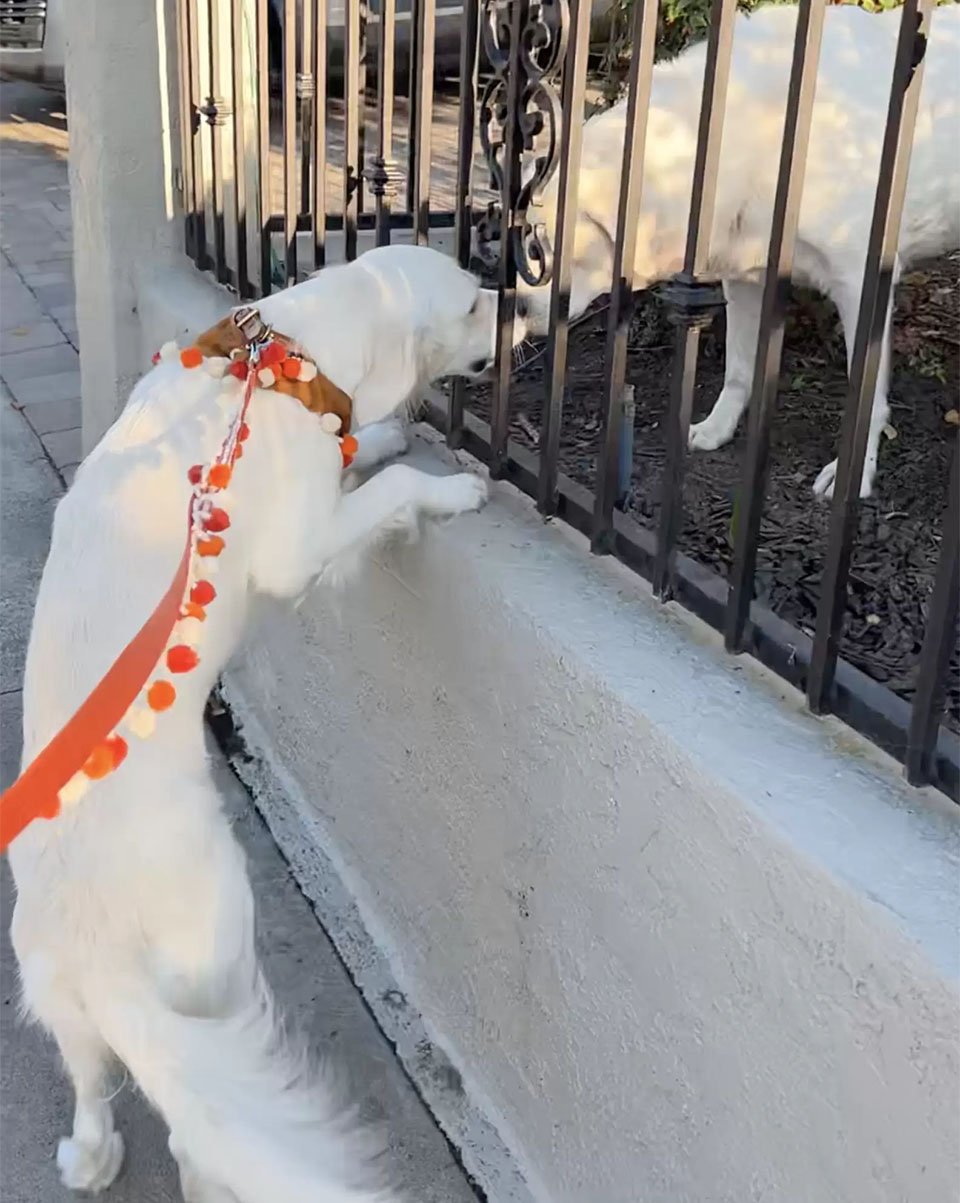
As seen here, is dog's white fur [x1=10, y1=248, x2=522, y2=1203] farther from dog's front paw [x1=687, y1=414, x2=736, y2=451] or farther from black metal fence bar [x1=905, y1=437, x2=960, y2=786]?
black metal fence bar [x1=905, y1=437, x2=960, y2=786]

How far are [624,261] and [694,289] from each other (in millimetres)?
197

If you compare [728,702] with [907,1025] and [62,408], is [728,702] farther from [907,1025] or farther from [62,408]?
[62,408]

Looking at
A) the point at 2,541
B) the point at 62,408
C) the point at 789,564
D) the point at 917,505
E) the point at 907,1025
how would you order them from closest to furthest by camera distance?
the point at 907,1025 → the point at 789,564 → the point at 917,505 → the point at 2,541 → the point at 62,408

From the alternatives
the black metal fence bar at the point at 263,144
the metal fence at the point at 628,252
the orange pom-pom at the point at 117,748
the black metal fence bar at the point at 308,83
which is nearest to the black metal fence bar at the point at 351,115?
the metal fence at the point at 628,252

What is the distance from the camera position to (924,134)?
3268 millimetres

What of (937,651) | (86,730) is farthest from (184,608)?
(937,651)

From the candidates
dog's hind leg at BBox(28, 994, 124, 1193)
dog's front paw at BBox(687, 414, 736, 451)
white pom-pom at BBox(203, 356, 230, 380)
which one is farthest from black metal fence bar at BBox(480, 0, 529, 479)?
dog's hind leg at BBox(28, 994, 124, 1193)

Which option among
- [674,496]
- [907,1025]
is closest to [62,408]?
[674,496]

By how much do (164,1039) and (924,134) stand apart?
106 inches

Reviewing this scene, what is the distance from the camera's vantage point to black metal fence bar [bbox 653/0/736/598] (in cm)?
208

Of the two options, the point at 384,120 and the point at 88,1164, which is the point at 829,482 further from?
the point at 88,1164

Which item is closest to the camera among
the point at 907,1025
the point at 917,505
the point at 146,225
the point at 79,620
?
the point at 907,1025

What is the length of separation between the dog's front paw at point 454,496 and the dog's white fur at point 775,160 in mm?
603

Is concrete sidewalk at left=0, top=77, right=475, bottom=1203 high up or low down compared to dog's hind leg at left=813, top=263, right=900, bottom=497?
down
